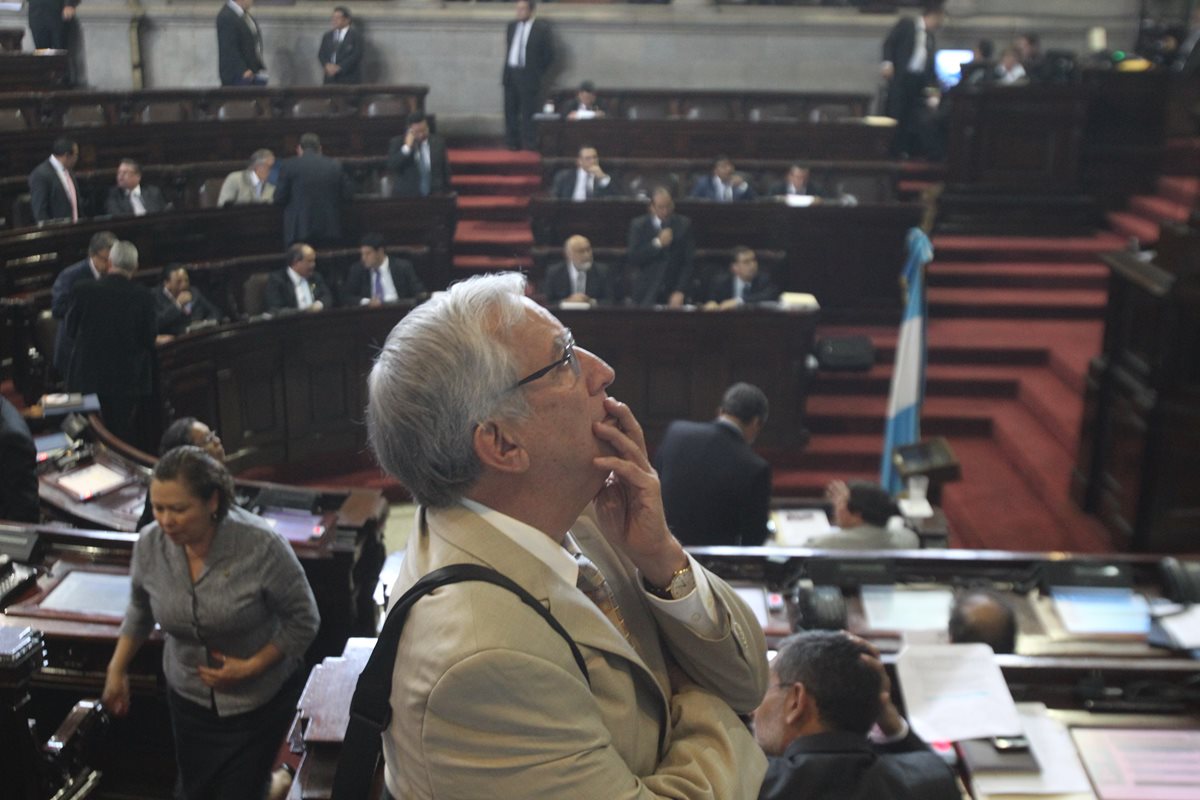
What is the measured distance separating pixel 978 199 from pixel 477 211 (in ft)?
14.4

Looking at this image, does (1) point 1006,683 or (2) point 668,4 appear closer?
(1) point 1006,683

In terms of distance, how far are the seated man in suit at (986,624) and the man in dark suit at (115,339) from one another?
455 centimetres

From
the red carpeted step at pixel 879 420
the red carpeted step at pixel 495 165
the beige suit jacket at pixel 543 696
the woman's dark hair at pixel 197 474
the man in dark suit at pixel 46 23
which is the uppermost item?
the man in dark suit at pixel 46 23

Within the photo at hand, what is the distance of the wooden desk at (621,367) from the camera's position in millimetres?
7395

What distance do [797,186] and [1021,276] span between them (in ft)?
6.44

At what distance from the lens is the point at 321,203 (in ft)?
27.8

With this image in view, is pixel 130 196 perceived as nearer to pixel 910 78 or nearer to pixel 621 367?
pixel 621 367

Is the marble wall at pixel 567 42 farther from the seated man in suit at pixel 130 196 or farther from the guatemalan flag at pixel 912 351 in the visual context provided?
the guatemalan flag at pixel 912 351

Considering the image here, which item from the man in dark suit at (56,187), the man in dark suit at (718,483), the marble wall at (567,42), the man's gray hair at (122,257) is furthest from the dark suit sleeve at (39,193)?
the marble wall at (567,42)

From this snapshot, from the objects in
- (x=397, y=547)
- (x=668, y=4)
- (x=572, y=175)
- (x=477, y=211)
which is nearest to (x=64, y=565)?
(x=397, y=547)

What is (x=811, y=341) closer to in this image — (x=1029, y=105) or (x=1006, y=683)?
(x=1029, y=105)

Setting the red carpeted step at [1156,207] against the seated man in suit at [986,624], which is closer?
the seated man in suit at [986,624]

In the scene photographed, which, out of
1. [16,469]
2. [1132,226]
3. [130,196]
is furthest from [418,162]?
[1132,226]

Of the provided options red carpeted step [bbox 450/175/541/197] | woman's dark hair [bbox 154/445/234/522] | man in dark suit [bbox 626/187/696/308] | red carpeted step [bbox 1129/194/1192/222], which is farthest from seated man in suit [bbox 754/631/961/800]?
red carpeted step [bbox 450/175/541/197]
